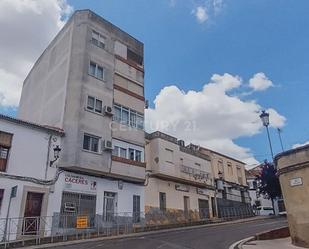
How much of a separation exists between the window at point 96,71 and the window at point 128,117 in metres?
2.48

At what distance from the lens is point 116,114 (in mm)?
24328

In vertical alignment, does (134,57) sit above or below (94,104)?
above

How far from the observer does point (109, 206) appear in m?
22.2

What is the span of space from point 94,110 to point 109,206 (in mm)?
6705

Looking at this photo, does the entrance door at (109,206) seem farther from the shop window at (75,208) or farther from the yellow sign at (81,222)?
the yellow sign at (81,222)

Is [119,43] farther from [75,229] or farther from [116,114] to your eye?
[75,229]

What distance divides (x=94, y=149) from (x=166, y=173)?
951 cm

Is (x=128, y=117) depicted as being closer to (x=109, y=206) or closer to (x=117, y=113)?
(x=117, y=113)

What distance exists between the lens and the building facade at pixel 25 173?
17.1 metres

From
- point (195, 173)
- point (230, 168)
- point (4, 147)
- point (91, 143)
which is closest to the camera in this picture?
point (4, 147)

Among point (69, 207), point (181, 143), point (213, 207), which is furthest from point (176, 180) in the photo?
point (69, 207)

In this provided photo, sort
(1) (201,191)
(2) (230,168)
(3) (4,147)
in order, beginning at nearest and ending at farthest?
(3) (4,147) → (1) (201,191) → (2) (230,168)

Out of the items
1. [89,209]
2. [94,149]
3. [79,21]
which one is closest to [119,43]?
[79,21]

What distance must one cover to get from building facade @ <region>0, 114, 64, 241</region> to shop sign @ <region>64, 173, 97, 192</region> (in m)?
0.80
